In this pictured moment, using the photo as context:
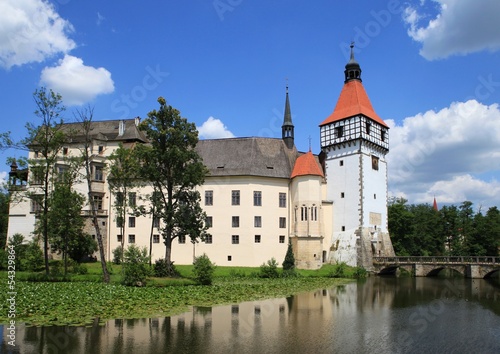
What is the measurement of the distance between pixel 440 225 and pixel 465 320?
154ft

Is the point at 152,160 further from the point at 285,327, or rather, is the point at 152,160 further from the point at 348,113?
the point at 348,113

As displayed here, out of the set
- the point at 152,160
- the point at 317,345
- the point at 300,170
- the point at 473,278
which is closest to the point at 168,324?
the point at 317,345

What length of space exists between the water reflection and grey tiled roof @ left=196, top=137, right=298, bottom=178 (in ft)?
72.4

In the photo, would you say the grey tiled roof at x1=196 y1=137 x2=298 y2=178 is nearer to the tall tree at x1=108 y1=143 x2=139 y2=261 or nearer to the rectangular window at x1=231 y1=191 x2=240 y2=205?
the rectangular window at x1=231 y1=191 x2=240 y2=205

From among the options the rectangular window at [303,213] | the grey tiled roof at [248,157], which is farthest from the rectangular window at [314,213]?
the grey tiled roof at [248,157]

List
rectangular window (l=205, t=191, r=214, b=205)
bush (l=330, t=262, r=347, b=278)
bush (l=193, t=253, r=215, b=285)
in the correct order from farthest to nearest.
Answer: rectangular window (l=205, t=191, r=214, b=205)
bush (l=330, t=262, r=347, b=278)
bush (l=193, t=253, r=215, b=285)

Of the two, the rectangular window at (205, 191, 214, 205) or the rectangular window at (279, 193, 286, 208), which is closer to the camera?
the rectangular window at (205, 191, 214, 205)

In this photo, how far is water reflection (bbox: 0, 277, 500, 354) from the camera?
41.2ft

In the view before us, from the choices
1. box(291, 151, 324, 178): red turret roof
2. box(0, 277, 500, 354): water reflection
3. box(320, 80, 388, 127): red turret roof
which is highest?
box(320, 80, 388, 127): red turret roof

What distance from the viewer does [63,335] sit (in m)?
13.4

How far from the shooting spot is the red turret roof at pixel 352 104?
4425 cm

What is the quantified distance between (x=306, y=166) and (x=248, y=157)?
6.27 m

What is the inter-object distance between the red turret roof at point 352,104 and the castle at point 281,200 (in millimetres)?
152

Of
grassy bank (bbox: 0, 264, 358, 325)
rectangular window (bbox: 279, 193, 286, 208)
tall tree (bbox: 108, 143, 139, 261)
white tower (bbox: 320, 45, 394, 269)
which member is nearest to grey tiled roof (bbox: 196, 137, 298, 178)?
rectangular window (bbox: 279, 193, 286, 208)
